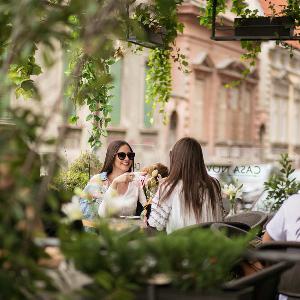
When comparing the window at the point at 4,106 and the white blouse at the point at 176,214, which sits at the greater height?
the window at the point at 4,106

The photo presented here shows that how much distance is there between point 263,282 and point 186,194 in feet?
8.21

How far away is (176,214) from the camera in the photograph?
233 inches

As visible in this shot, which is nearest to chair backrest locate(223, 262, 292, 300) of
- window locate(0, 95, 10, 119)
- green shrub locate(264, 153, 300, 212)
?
window locate(0, 95, 10, 119)

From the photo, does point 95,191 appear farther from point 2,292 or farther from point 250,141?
point 250,141

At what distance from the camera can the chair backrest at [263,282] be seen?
315 centimetres

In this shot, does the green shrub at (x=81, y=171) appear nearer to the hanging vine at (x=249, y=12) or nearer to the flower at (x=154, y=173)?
the flower at (x=154, y=173)

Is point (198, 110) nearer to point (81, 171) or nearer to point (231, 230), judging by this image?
point (81, 171)

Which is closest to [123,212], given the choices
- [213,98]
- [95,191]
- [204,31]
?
[95,191]

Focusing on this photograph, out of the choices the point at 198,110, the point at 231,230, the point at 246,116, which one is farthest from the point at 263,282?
the point at 246,116

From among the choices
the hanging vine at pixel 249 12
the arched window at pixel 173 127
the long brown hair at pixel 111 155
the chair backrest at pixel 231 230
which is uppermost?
the hanging vine at pixel 249 12

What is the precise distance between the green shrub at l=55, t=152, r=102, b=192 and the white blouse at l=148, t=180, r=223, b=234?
2930 mm

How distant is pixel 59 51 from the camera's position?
9.20 feet

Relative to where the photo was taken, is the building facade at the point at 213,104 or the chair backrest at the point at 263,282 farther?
the building facade at the point at 213,104

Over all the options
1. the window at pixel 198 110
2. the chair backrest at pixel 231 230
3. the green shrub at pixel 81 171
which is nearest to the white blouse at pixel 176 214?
the chair backrest at pixel 231 230
